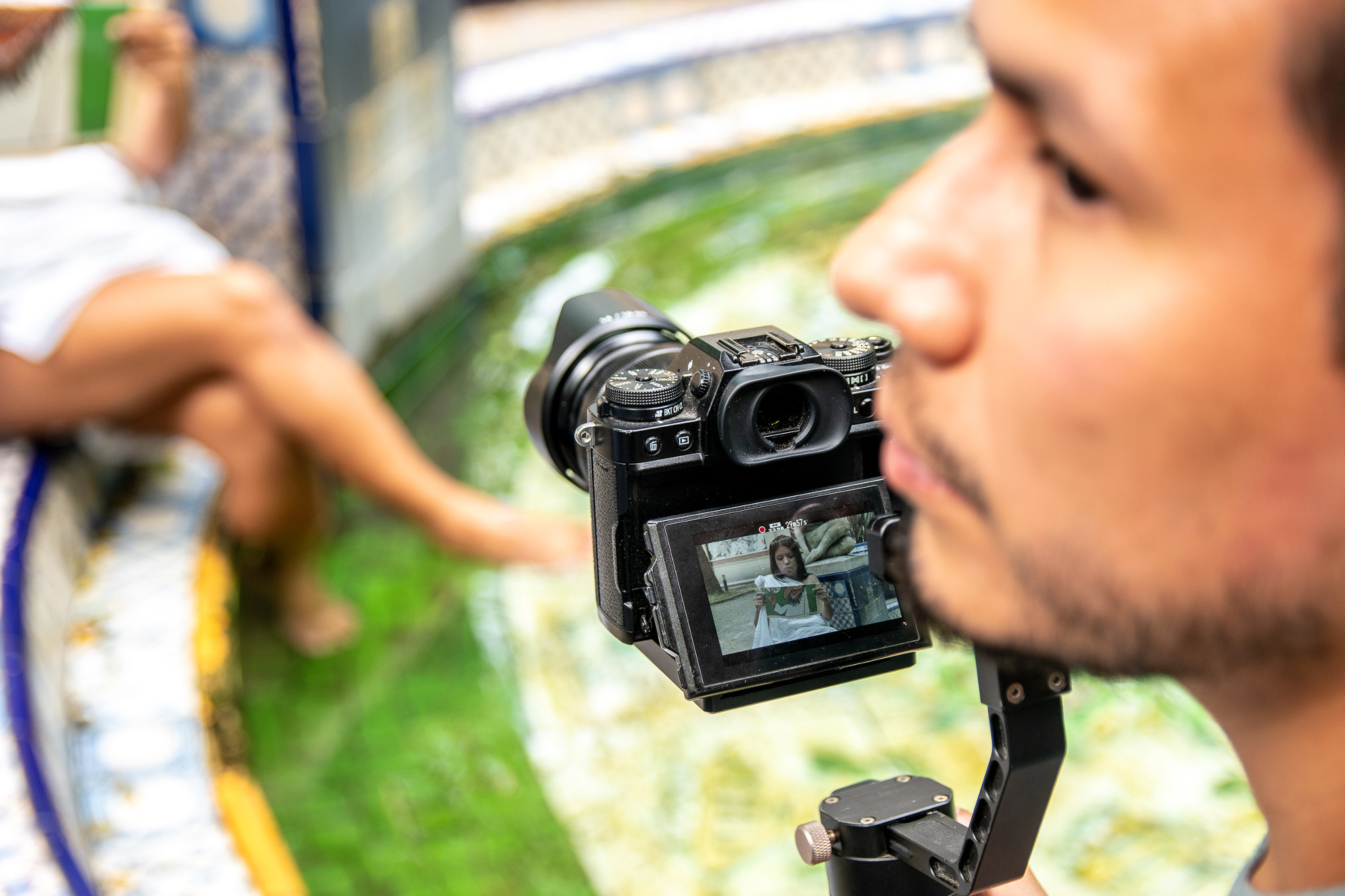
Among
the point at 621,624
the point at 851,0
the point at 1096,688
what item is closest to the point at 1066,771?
the point at 1096,688

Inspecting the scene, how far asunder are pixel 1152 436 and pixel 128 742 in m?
1.40

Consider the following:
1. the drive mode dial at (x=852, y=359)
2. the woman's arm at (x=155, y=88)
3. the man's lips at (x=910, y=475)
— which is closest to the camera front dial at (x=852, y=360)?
the drive mode dial at (x=852, y=359)

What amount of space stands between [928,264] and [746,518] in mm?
294

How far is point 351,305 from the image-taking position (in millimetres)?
2746

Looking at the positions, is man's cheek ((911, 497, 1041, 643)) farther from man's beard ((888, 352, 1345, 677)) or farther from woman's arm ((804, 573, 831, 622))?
woman's arm ((804, 573, 831, 622))

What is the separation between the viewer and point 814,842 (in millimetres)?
776

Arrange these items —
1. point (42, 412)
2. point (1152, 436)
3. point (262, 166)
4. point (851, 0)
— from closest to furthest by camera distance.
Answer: point (1152, 436) → point (42, 412) → point (262, 166) → point (851, 0)

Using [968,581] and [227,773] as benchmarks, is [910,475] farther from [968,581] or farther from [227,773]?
[227,773]

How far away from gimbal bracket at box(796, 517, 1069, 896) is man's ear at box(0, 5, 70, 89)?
1871 mm

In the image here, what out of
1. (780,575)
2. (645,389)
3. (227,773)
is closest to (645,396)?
(645,389)

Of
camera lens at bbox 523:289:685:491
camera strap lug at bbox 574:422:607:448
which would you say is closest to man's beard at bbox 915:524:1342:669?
camera strap lug at bbox 574:422:607:448

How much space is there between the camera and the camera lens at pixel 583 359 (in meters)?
0.89

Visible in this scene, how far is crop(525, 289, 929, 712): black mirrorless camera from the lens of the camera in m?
0.74

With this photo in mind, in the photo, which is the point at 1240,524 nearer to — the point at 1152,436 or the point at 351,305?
the point at 1152,436
